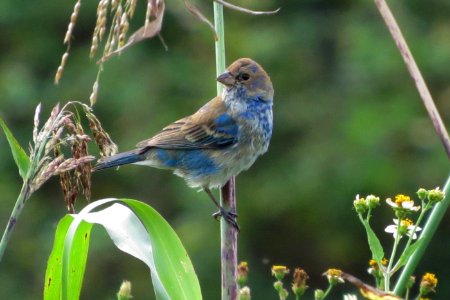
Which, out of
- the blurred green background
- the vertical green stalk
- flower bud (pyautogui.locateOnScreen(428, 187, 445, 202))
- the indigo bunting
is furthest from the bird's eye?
the blurred green background

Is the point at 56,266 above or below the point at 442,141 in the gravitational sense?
below

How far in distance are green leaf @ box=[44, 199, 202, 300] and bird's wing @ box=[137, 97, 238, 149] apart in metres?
1.68

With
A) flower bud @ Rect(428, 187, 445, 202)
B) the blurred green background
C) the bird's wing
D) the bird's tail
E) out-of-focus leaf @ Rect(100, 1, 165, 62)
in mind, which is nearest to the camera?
out-of-focus leaf @ Rect(100, 1, 165, 62)

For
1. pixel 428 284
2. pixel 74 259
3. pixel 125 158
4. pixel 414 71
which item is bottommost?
pixel 428 284

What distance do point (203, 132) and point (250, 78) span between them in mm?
309

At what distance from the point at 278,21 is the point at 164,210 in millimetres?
1655

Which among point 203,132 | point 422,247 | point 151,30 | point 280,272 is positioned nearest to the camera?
point 151,30

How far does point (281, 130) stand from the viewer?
7.58 m

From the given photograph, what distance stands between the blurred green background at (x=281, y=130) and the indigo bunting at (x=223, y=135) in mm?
2864

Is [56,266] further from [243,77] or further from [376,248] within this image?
[243,77]

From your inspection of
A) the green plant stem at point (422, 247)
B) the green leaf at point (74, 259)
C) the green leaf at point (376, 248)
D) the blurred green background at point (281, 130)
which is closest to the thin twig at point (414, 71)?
the green plant stem at point (422, 247)

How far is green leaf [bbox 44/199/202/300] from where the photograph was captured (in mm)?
2064

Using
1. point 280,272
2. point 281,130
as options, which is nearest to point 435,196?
point 280,272

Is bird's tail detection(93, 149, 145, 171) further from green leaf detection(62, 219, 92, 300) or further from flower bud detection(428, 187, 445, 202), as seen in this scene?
flower bud detection(428, 187, 445, 202)
